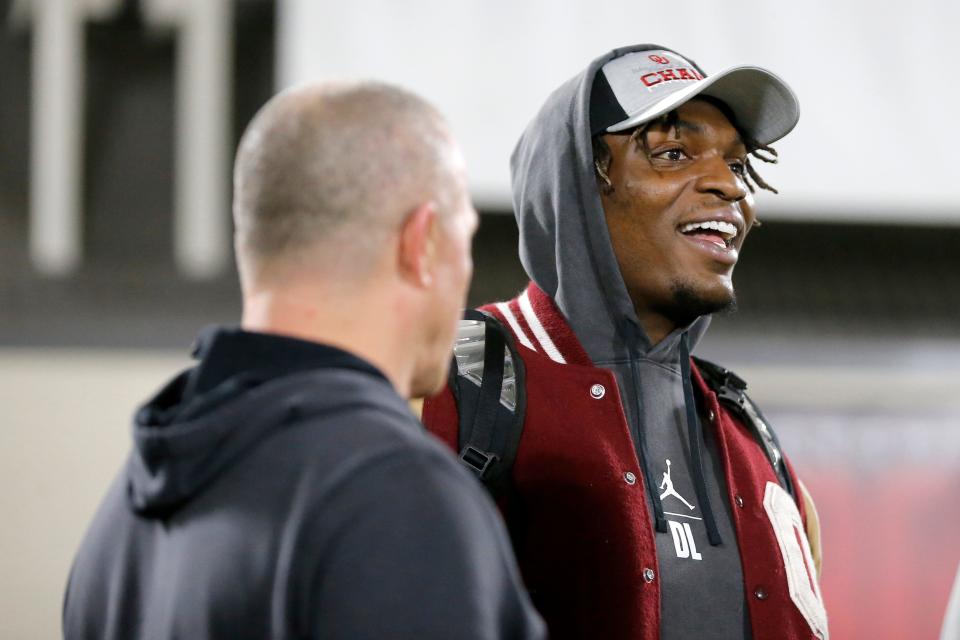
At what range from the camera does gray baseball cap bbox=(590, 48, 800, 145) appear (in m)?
1.63

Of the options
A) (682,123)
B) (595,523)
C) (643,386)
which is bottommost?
(595,523)

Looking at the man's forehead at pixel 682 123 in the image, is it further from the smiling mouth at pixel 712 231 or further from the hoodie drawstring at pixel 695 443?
the hoodie drawstring at pixel 695 443

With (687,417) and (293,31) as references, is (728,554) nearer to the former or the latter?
(687,417)

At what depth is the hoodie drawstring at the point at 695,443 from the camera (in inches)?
60.9

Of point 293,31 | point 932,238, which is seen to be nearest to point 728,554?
point 293,31

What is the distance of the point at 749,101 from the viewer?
169 cm

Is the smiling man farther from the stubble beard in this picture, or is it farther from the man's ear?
the man's ear

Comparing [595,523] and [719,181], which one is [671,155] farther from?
[595,523]

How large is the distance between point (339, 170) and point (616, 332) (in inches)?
29.0

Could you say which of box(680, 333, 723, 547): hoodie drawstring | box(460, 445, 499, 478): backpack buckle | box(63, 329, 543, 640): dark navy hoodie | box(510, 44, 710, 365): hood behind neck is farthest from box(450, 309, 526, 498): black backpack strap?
box(63, 329, 543, 640): dark navy hoodie

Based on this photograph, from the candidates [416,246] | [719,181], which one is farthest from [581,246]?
[416,246]

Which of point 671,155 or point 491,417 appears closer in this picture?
point 491,417

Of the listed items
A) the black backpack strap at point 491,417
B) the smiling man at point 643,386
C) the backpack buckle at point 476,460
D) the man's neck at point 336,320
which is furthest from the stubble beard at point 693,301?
the man's neck at point 336,320

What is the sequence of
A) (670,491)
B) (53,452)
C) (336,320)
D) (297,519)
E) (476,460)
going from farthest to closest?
1. (53,452)
2. (670,491)
3. (476,460)
4. (336,320)
5. (297,519)
